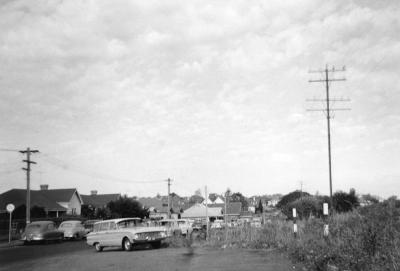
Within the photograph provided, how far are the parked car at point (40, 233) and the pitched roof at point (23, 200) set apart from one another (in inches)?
1095

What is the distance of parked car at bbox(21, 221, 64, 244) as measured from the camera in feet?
103

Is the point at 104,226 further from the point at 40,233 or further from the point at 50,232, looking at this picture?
the point at 50,232

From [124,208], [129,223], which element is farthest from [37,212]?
[129,223]

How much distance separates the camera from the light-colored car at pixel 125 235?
20469 mm

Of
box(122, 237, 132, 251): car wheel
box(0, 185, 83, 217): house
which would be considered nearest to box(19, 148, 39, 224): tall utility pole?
box(122, 237, 132, 251): car wheel

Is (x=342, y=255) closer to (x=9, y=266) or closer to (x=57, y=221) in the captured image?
(x=9, y=266)

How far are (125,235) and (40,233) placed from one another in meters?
13.4

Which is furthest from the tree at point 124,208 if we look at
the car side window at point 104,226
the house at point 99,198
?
the car side window at point 104,226

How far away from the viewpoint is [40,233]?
3150 centimetres

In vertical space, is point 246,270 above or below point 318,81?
below

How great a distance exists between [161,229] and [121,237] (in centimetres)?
188

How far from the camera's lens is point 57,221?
4984 cm

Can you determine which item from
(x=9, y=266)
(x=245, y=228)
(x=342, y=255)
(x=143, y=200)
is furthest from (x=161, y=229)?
(x=143, y=200)

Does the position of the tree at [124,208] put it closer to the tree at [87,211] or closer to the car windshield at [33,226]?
the tree at [87,211]
